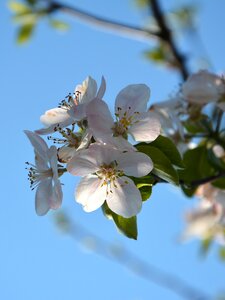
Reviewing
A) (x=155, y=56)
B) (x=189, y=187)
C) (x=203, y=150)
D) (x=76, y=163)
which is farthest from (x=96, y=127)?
(x=155, y=56)

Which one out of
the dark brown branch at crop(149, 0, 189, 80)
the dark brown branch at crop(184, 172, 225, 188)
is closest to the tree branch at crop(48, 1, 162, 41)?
the dark brown branch at crop(149, 0, 189, 80)

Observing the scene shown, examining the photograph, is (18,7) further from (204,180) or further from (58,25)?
(204,180)

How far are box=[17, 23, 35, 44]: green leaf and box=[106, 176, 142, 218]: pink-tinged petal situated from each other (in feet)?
6.47

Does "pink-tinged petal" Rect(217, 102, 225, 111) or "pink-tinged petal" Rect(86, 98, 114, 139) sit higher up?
"pink-tinged petal" Rect(217, 102, 225, 111)

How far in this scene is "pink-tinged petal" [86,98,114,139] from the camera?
3.96 feet

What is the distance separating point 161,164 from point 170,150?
0.10 metres

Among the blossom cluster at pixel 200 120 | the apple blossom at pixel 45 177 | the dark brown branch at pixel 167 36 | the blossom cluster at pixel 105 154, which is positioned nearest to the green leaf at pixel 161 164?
the blossom cluster at pixel 105 154

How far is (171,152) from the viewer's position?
54.3 inches

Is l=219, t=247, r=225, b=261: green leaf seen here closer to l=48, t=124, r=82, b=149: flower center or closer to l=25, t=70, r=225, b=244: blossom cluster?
l=25, t=70, r=225, b=244: blossom cluster

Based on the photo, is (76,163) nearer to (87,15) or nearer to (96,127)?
(96,127)

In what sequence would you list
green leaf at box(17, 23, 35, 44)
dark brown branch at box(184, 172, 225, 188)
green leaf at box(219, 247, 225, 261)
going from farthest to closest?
green leaf at box(219, 247, 225, 261) → green leaf at box(17, 23, 35, 44) → dark brown branch at box(184, 172, 225, 188)

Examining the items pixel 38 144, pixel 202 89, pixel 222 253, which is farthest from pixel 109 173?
pixel 222 253

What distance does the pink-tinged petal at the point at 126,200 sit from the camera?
126 cm

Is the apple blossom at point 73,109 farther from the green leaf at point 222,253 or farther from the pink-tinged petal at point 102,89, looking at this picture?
the green leaf at point 222,253
